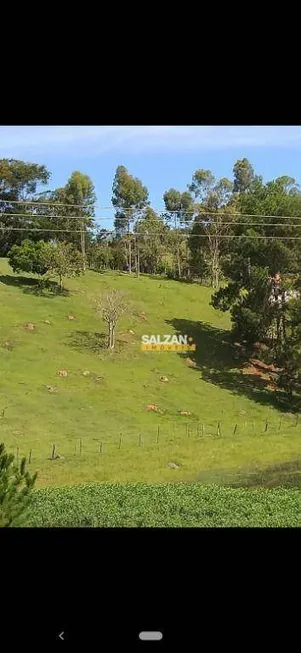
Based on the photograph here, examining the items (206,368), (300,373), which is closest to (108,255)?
(206,368)

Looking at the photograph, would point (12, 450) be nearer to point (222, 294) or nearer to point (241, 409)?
point (241, 409)

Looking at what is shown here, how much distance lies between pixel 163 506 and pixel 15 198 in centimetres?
399

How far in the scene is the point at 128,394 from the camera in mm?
7195

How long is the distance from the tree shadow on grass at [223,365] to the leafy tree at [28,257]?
194cm

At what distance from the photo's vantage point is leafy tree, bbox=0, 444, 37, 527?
11.0ft

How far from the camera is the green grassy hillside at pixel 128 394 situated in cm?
641

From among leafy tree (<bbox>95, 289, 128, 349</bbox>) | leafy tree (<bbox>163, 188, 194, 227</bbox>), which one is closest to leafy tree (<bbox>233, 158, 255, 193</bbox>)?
leafy tree (<bbox>163, 188, 194, 227</bbox>)

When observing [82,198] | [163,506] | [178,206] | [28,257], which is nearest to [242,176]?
[178,206]

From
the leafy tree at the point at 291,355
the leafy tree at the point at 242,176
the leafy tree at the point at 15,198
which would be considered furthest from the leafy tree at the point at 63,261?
the leafy tree at the point at 291,355

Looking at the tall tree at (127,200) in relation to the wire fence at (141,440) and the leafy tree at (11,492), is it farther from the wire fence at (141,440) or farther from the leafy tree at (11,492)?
the leafy tree at (11,492)

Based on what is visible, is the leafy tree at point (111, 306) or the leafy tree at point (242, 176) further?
the leafy tree at point (111, 306)

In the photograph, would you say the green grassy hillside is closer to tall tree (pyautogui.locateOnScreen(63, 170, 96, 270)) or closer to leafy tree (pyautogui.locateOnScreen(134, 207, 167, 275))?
leafy tree (pyautogui.locateOnScreen(134, 207, 167, 275))

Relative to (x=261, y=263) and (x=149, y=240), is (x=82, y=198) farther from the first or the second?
(x=261, y=263)
